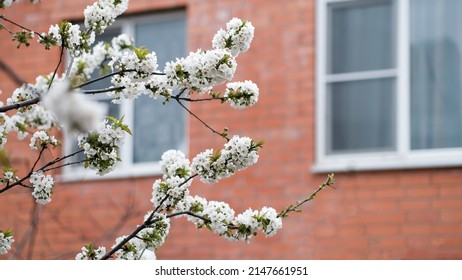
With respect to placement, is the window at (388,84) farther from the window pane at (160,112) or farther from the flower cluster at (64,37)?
the flower cluster at (64,37)

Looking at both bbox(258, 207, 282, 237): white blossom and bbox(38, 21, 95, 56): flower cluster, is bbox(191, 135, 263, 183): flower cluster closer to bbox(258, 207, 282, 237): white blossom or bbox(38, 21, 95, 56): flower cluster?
bbox(258, 207, 282, 237): white blossom

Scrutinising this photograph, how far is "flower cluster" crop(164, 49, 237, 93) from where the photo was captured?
10.8ft

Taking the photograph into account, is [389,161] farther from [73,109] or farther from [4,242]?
[73,109]

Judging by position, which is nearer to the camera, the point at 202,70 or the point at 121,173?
the point at 202,70

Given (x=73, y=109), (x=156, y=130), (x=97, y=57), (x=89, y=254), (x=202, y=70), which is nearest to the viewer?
(x=73, y=109)

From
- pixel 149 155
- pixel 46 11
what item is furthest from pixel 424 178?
pixel 46 11

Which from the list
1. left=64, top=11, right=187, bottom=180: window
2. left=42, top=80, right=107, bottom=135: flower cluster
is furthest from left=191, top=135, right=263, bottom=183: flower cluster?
left=64, top=11, right=187, bottom=180: window

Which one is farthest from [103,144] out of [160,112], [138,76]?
[160,112]

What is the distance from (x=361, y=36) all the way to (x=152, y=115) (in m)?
1.80

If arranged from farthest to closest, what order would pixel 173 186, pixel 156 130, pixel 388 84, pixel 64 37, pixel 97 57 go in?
pixel 156 130 → pixel 388 84 → pixel 97 57 → pixel 173 186 → pixel 64 37

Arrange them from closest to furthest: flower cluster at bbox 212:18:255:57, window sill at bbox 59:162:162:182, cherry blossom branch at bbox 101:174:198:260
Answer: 1. flower cluster at bbox 212:18:255:57
2. cherry blossom branch at bbox 101:174:198:260
3. window sill at bbox 59:162:162:182

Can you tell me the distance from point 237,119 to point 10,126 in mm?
4299

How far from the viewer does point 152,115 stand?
8.25 metres

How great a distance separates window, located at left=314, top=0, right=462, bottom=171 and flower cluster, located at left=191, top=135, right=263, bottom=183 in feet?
12.3
